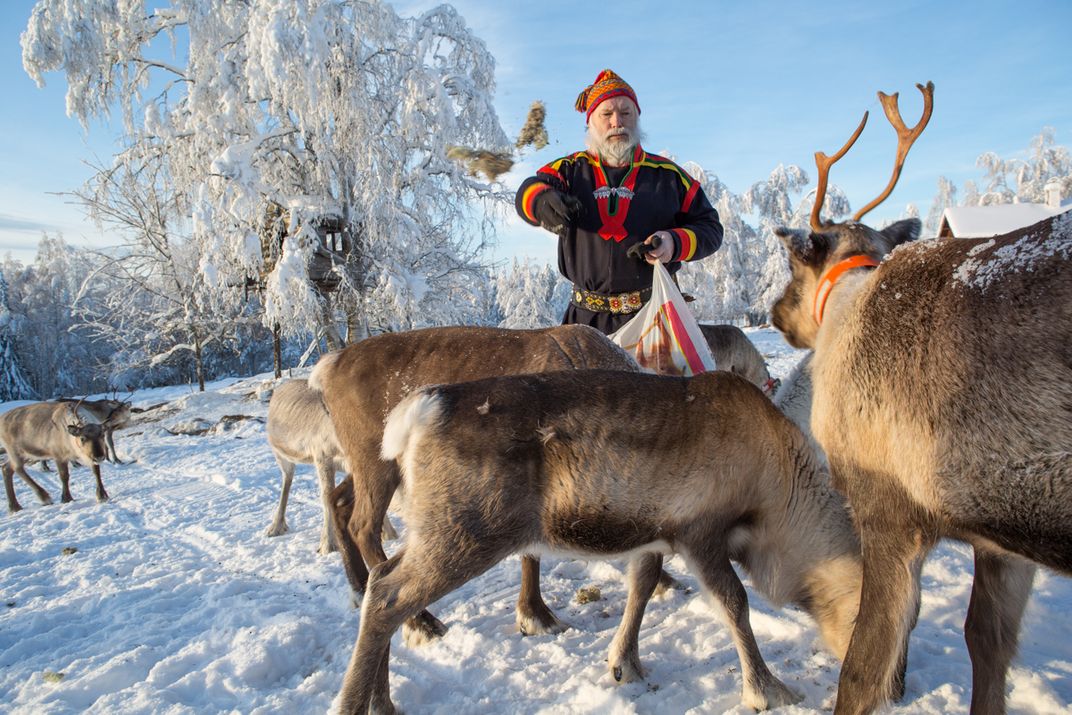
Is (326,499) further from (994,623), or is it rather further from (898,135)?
(898,135)

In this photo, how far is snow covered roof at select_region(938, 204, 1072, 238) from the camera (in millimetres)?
9477

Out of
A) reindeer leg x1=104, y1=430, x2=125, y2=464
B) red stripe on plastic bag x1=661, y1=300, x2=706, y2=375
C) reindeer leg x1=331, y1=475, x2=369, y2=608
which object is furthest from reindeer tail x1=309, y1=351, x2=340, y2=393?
reindeer leg x1=104, y1=430, x2=125, y2=464

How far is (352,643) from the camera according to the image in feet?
10.8

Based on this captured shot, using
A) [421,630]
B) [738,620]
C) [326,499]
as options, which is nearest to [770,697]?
[738,620]

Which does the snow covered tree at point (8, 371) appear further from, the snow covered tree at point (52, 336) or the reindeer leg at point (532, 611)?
the reindeer leg at point (532, 611)

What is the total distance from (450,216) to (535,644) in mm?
15472

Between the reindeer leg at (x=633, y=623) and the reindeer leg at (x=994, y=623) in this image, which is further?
the reindeer leg at (x=633, y=623)

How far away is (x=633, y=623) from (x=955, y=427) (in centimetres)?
175

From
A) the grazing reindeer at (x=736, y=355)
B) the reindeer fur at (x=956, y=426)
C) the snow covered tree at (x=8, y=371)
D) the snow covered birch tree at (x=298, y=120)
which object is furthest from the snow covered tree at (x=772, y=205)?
the snow covered tree at (x=8, y=371)

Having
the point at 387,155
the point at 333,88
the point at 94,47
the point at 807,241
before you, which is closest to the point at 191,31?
the point at 94,47

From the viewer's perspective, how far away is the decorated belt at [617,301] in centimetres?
432

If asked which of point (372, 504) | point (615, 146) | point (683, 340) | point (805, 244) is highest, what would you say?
Answer: point (615, 146)

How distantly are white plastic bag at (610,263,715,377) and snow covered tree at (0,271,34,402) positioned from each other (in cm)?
4631

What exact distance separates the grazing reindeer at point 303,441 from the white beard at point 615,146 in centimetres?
337
